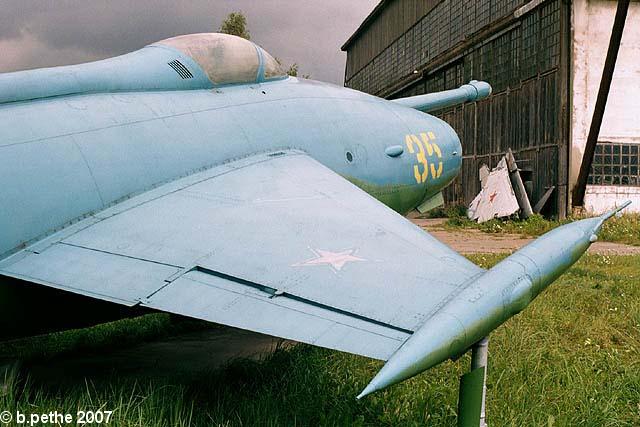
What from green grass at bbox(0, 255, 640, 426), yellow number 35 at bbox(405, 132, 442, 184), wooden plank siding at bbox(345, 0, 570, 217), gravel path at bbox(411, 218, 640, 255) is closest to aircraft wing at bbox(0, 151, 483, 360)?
green grass at bbox(0, 255, 640, 426)

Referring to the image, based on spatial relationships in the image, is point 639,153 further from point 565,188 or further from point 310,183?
point 310,183

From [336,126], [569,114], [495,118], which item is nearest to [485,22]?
[495,118]

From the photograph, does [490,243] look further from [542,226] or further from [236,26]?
[236,26]

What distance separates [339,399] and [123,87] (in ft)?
8.03

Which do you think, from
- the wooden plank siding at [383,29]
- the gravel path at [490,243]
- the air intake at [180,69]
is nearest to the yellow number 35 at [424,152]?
the air intake at [180,69]

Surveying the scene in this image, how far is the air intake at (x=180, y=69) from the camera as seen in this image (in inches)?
174

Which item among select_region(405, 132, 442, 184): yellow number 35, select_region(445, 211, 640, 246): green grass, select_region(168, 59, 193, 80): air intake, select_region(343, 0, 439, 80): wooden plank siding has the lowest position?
select_region(445, 211, 640, 246): green grass

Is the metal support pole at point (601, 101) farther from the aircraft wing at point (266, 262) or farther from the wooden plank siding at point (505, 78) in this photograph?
the aircraft wing at point (266, 262)

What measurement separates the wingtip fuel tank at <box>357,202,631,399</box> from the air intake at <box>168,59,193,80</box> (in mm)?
Answer: 2786

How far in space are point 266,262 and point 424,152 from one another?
372cm

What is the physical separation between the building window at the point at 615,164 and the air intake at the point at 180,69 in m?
14.5

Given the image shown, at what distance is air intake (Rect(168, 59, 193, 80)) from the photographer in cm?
443

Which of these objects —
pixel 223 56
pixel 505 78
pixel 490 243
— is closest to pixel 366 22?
pixel 505 78

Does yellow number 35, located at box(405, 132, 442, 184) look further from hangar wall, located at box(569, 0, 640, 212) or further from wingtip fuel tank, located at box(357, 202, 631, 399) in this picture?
hangar wall, located at box(569, 0, 640, 212)
